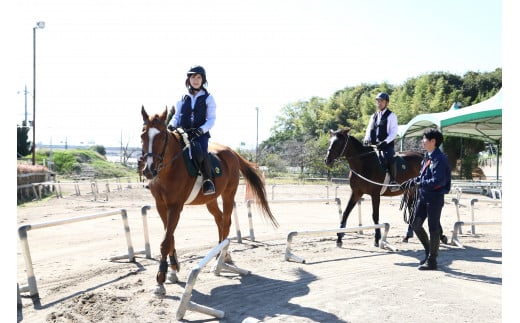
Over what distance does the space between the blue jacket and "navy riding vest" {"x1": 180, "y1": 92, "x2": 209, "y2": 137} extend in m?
3.60

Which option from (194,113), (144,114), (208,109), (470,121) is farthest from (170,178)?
(470,121)

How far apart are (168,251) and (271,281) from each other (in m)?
1.51

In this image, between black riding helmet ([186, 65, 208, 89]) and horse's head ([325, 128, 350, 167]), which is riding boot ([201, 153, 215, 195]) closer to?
black riding helmet ([186, 65, 208, 89])

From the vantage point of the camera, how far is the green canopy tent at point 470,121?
19931mm

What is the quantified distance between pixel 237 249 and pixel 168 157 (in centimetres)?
329

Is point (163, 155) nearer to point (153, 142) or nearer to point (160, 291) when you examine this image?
point (153, 142)

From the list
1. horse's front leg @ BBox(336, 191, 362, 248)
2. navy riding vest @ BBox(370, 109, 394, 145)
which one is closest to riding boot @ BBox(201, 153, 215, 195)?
horse's front leg @ BBox(336, 191, 362, 248)

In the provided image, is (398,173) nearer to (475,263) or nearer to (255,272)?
(475,263)

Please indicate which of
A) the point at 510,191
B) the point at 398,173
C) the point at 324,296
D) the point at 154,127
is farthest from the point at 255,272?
the point at 398,173

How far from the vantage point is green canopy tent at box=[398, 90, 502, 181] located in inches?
785

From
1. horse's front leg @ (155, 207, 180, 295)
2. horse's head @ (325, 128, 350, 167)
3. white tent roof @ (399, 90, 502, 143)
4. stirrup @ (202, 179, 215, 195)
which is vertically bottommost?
horse's front leg @ (155, 207, 180, 295)

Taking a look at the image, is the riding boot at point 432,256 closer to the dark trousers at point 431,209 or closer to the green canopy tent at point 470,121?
the dark trousers at point 431,209

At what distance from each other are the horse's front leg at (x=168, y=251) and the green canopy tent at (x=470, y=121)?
17.5 metres

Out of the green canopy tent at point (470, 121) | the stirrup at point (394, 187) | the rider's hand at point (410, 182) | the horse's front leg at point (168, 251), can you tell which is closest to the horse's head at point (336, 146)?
the stirrup at point (394, 187)
